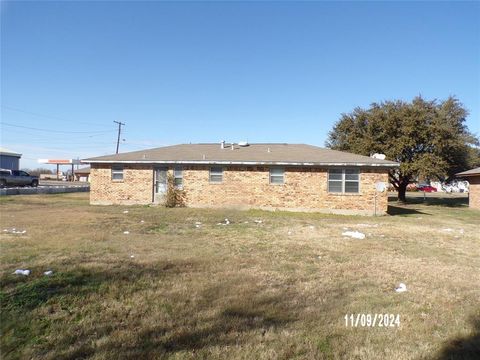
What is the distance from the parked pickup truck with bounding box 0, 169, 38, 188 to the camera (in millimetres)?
32688

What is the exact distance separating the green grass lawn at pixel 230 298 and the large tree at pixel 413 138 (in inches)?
736

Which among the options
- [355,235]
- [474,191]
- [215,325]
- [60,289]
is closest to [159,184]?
[355,235]

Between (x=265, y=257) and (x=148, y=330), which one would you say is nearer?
(x=148, y=330)

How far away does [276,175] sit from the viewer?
18.6 m

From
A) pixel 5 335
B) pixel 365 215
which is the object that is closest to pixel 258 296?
pixel 5 335

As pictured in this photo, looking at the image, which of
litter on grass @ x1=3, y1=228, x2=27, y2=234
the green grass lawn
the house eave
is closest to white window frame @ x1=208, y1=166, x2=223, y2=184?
the house eave

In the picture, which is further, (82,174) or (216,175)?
(82,174)

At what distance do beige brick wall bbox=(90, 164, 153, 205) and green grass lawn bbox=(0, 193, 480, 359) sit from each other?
10.6 meters

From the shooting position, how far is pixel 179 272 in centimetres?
603

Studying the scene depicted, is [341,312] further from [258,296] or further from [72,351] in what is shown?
[72,351]

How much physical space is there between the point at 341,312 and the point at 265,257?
10.1 ft

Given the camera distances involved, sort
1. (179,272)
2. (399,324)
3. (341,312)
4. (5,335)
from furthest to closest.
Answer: (179,272)
(341,312)
(399,324)
(5,335)

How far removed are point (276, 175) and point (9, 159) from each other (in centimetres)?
5023

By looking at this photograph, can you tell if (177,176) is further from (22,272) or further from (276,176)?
(22,272)
